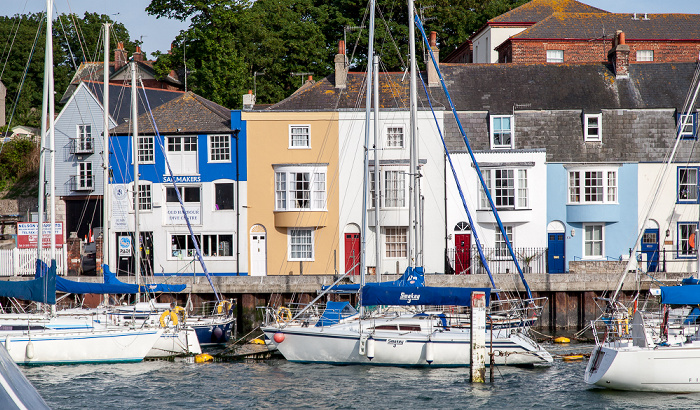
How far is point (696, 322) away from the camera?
75.6 ft

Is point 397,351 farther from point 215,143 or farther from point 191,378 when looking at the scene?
point 215,143

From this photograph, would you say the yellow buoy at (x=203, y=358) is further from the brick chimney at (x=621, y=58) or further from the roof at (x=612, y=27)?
the roof at (x=612, y=27)

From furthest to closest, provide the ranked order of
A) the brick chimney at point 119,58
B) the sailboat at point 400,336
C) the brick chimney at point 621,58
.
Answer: the brick chimney at point 119,58
the brick chimney at point 621,58
the sailboat at point 400,336

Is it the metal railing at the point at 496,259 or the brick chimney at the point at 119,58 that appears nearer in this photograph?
the metal railing at the point at 496,259

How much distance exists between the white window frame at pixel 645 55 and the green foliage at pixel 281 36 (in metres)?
13.1

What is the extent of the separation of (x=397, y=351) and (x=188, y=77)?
36284 millimetres

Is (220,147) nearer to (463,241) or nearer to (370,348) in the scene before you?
(463,241)

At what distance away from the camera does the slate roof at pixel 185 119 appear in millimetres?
38219

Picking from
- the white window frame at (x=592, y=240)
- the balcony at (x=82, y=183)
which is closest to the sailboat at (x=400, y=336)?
the white window frame at (x=592, y=240)

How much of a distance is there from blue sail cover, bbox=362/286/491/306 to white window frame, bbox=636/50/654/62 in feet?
122

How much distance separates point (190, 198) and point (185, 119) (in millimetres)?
4230

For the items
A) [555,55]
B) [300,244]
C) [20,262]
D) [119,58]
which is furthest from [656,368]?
[119,58]

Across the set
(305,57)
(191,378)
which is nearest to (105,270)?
(191,378)

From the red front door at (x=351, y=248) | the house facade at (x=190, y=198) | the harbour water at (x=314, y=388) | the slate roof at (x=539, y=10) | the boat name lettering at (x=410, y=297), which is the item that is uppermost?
the slate roof at (x=539, y=10)
